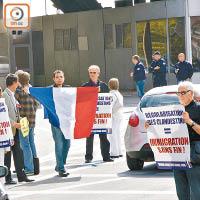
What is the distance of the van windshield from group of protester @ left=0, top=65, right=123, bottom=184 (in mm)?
1609

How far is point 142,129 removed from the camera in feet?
40.8

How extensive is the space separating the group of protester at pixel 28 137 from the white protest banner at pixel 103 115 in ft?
0.45

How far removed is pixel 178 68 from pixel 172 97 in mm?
12603

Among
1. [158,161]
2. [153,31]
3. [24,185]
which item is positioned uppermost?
[153,31]

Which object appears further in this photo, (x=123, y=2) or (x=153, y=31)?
(x=123, y=2)

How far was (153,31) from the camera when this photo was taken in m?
37.8

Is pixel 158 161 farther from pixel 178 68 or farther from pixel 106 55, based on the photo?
pixel 106 55

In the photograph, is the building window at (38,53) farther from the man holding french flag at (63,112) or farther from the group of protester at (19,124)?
the group of protester at (19,124)

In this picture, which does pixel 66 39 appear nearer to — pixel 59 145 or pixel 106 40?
pixel 106 40

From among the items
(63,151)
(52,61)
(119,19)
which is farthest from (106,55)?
(63,151)

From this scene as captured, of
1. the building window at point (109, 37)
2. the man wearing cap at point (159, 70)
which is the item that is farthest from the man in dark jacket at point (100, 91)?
the building window at point (109, 37)

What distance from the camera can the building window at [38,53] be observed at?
149 feet

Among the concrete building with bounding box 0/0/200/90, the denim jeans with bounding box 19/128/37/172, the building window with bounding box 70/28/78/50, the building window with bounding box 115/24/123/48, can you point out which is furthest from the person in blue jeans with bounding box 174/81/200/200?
the building window with bounding box 70/28/78/50

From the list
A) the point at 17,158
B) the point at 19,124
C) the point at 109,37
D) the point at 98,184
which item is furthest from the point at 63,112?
the point at 109,37
